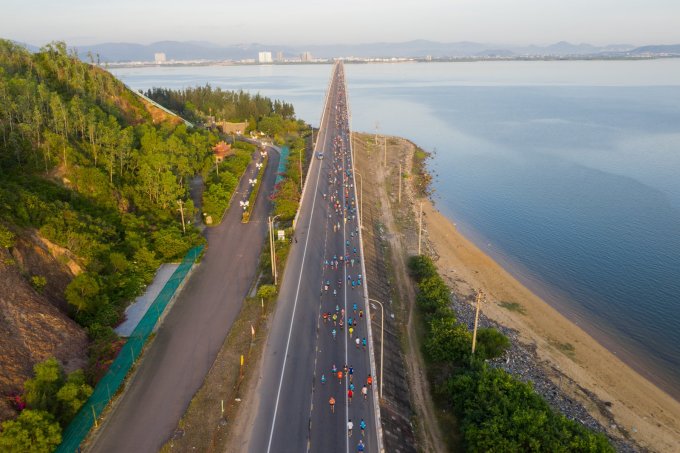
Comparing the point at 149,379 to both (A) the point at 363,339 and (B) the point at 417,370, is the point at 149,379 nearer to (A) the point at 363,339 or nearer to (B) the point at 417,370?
(A) the point at 363,339

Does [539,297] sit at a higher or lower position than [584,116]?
lower

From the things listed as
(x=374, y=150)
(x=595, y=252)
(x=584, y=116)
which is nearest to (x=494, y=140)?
(x=374, y=150)

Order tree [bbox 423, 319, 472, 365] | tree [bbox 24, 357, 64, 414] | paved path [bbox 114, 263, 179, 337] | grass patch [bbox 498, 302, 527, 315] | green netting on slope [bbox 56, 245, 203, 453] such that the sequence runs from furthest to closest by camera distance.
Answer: grass patch [bbox 498, 302, 527, 315] < paved path [bbox 114, 263, 179, 337] < tree [bbox 423, 319, 472, 365] < tree [bbox 24, 357, 64, 414] < green netting on slope [bbox 56, 245, 203, 453]

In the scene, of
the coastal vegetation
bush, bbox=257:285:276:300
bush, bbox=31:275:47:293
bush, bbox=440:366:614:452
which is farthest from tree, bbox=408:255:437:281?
bush, bbox=31:275:47:293

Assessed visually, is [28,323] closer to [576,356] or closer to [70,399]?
[70,399]

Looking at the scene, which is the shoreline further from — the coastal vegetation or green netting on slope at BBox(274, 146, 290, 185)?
the coastal vegetation

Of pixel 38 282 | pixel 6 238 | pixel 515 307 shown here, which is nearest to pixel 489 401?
pixel 515 307
